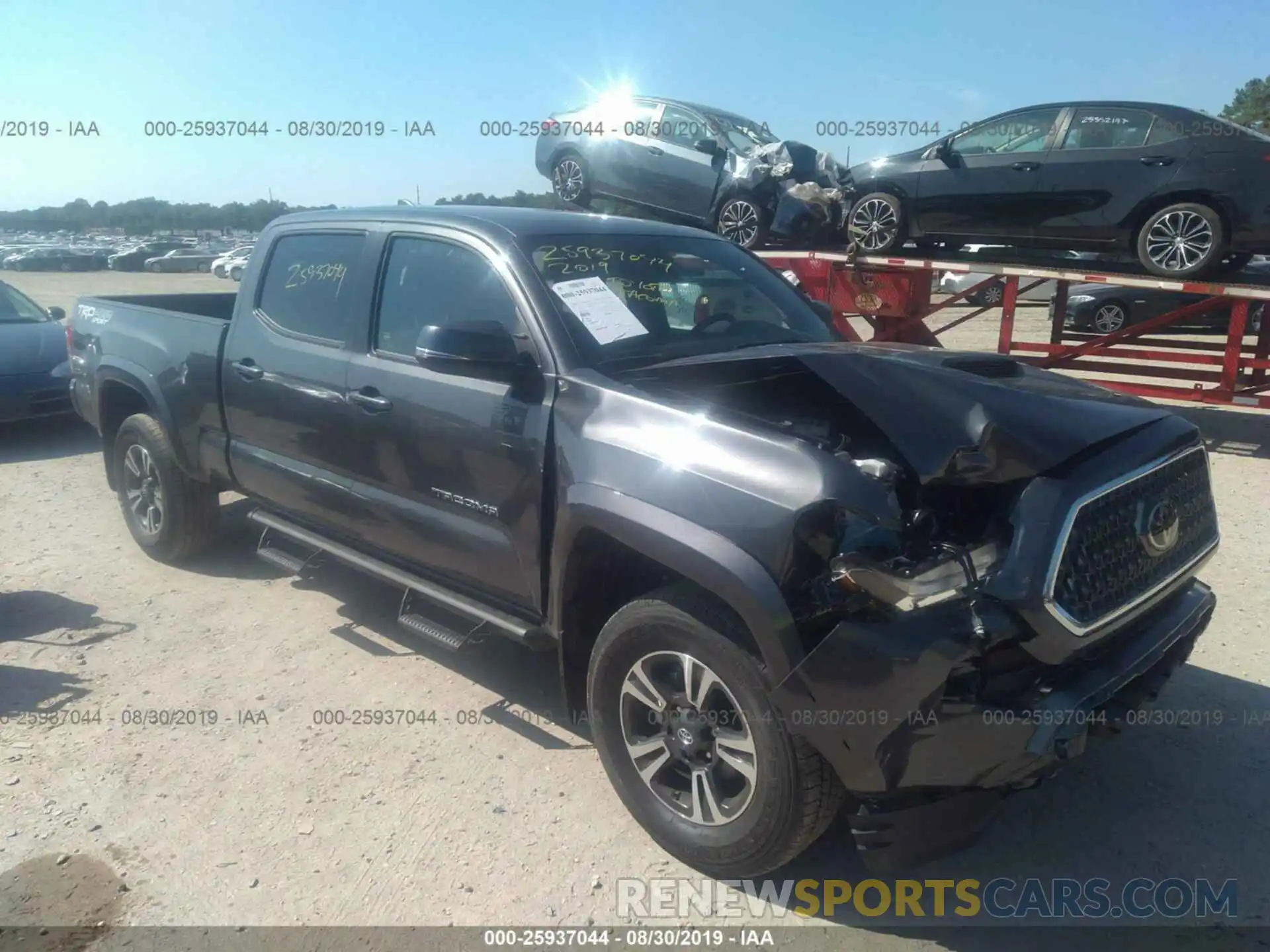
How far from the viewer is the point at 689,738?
2.79 metres

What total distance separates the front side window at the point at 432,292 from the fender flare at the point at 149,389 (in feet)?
6.11

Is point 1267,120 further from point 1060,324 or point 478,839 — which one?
point 478,839

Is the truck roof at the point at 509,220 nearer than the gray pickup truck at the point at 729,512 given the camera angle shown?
No

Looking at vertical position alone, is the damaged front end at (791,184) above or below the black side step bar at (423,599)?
above

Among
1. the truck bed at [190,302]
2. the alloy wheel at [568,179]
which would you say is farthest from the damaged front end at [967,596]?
the alloy wheel at [568,179]

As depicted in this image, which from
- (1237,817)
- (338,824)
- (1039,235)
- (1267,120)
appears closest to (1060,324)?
(1039,235)

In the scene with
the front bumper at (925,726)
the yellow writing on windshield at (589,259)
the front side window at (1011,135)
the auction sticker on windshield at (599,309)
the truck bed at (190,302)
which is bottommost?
the front bumper at (925,726)

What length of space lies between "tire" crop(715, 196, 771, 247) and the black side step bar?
6883 mm

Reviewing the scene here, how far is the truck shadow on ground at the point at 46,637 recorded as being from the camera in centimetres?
393

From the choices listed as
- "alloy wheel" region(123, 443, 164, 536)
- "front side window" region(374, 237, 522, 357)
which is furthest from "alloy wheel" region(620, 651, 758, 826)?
"alloy wheel" region(123, 443, 164, 536)

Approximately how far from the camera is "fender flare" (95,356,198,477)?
5043 millimetres

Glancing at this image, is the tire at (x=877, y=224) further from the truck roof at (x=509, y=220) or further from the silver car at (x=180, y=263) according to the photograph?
the silver car at (x=180, y=263)

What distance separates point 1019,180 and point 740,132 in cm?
323

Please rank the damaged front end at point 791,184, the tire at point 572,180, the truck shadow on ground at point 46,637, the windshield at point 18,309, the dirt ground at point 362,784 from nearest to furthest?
the dirt ground at point 362,784
the truck shadow on ground at point 46,637
the windshield at point 18,309
the damaged front end at point 791,184
the tire at point 572,180
